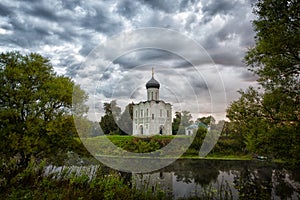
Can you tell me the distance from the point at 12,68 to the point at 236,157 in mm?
26089

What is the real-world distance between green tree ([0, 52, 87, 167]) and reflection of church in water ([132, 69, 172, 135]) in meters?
27.8

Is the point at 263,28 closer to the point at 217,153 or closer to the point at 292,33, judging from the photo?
the point at 292,33

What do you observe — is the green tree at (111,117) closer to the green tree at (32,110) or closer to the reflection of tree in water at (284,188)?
the green tree at (32,110)

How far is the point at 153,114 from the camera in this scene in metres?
43.7

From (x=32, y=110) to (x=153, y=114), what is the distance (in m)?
30.5

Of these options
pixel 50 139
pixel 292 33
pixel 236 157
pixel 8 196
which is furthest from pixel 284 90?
pixel 236 157

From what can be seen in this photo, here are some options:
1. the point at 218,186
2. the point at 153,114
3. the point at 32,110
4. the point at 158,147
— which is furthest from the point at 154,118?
the point at 218,186

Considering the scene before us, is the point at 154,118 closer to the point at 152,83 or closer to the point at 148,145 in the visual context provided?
the point at 152,83

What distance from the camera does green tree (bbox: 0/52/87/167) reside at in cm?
1351

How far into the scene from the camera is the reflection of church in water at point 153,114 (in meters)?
42.7

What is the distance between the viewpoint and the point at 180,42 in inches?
639

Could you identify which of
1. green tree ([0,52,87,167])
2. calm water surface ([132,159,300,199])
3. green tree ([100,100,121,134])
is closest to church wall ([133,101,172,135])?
green tree ([100,100,121,134])

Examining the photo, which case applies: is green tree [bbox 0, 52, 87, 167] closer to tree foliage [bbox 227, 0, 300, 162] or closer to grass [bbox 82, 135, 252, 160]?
tree foliage [bbox 227, 0, 300, 162]

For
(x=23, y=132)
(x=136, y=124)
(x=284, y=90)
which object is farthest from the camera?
(x=136, y=124)
